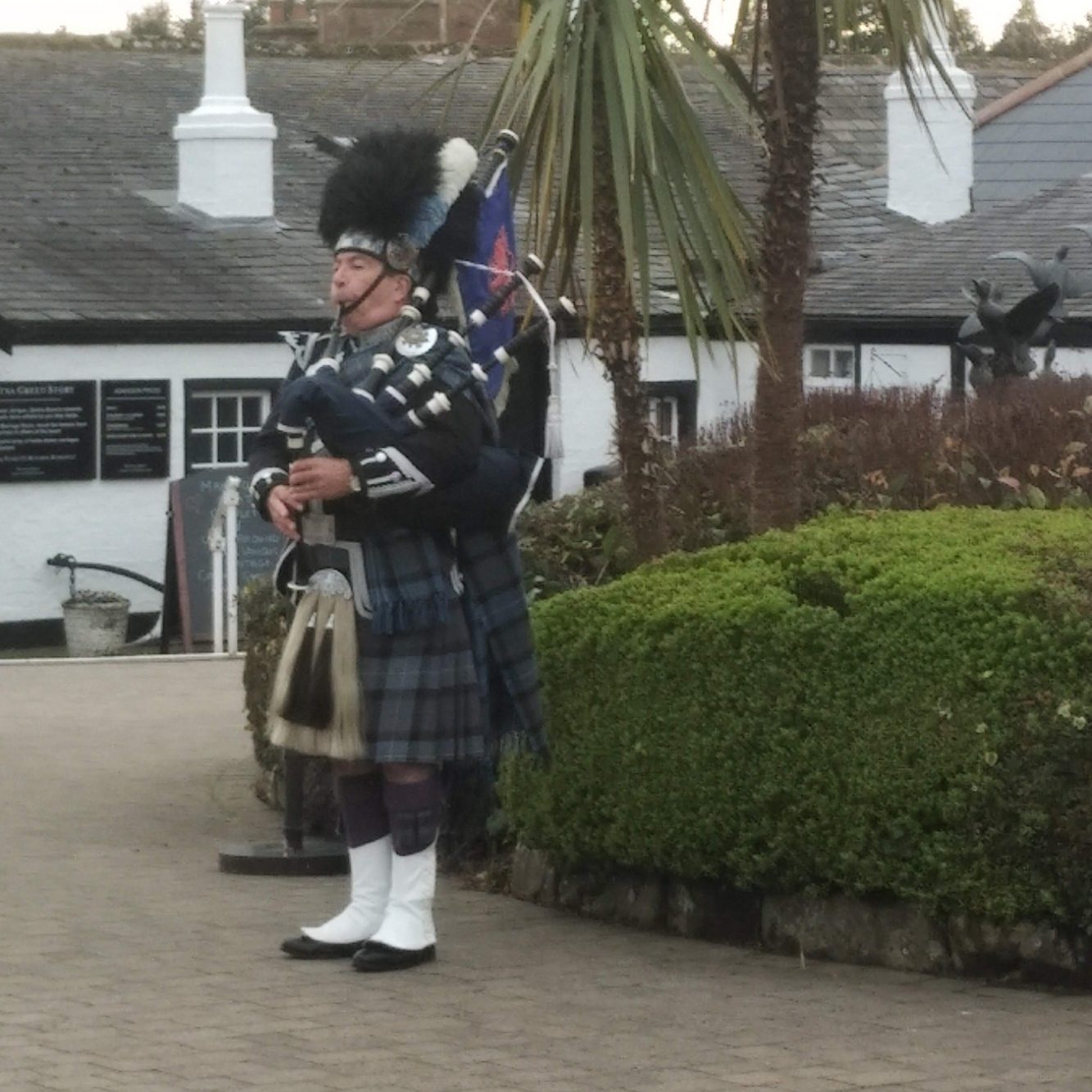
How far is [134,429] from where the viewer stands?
75.9ft

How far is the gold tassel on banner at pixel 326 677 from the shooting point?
6902 mm

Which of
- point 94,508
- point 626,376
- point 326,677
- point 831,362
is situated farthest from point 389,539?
point 831,362

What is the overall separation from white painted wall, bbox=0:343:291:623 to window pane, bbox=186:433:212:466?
8 cm

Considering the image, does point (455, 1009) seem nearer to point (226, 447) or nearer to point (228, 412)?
point (226, 447)

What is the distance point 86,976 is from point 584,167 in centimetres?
→ 273

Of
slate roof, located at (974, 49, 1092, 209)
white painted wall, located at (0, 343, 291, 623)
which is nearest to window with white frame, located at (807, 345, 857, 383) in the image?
slate roof, located at (974, 49, 1092, 209)

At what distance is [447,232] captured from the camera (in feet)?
23.7

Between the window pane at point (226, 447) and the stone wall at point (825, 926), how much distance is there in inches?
632

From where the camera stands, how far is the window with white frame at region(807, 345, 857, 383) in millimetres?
26203

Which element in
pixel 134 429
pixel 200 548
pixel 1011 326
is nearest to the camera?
pixel 1011 326

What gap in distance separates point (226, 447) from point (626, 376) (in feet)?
50.3

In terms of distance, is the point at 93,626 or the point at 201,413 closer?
the point at 93,626

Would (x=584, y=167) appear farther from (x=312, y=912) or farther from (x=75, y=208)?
(x=75, y=208)

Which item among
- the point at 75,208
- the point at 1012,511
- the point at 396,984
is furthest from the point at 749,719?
the point at 75,208
